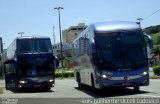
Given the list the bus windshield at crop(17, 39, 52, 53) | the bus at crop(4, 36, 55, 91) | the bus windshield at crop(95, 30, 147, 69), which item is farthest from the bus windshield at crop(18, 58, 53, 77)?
the bus windshield at crop(95, 30, 147, 69)

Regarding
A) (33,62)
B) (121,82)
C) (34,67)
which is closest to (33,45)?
(33,62)

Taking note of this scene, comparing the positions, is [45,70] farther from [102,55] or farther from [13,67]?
[102,55]

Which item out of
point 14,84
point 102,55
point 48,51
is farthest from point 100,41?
point 14,84

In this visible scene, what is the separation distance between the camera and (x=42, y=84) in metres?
28.8

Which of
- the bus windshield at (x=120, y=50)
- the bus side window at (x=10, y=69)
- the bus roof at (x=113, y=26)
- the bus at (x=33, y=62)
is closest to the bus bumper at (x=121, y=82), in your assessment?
the bus windshield at (x=120, y=50)

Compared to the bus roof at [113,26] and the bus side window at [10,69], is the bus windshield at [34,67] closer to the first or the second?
the bus side window at [10,69]

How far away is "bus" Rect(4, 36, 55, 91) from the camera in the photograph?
2789cm

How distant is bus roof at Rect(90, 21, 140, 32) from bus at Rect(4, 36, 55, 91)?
725 cm

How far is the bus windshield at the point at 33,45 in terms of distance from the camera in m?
27.8

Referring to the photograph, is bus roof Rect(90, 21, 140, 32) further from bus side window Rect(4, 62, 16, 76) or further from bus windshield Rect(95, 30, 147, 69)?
bus side window Rect(4, 62, 16, 76)

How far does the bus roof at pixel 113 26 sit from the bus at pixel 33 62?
725 cm

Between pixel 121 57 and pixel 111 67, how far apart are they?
70cm

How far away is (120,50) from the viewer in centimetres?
2092

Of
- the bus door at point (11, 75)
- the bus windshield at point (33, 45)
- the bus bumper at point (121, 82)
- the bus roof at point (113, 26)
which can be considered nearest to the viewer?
the bus bumper at point (121, 82)
